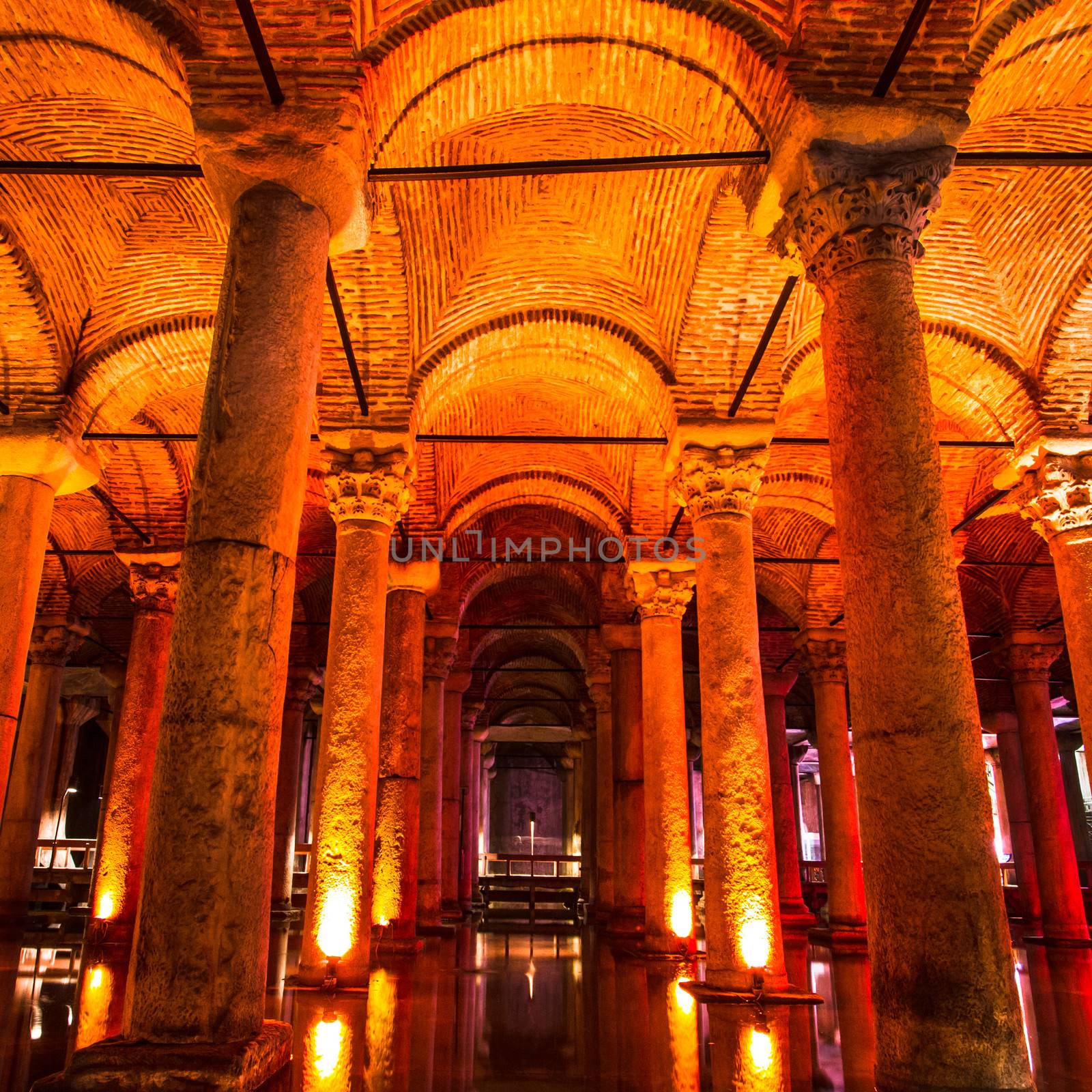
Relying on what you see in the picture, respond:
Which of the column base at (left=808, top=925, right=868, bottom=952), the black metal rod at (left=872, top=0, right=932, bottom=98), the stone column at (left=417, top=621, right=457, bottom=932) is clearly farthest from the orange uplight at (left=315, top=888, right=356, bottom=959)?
the column base at (left=808, top=925, right=868, bottom=952)

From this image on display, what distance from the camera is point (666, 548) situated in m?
11.5

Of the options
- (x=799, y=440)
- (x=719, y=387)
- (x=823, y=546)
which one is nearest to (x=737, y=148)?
(x=719, y=387)

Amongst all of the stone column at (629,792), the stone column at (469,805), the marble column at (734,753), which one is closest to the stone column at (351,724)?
the marble column at (734,753)

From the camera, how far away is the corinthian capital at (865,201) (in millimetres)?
4824

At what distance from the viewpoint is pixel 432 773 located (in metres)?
13.4

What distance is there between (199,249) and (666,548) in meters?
6.13

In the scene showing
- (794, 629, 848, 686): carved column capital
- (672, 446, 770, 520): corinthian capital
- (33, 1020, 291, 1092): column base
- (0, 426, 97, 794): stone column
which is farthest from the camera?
(794, 629, 848, 686): carved column capital

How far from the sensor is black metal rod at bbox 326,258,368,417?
731 centimetres

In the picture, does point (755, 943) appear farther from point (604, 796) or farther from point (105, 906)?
point (604, 796)

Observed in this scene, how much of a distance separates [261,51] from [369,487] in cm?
405

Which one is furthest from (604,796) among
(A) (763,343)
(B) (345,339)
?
(B) (345,339)

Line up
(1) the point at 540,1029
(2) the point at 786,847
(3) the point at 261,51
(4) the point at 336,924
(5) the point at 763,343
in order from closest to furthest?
(3) the point at 261,51 < (1) the point at 540,1029 < (4) the point at 336,924 < (5) the point at 763,343 < (2) the point at 786,847

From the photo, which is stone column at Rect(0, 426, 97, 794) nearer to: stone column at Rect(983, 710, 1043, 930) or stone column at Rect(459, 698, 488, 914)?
stone column at Rect(459, 698, 488, 914)

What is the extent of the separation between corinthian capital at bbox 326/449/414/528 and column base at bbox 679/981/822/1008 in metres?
4.58
